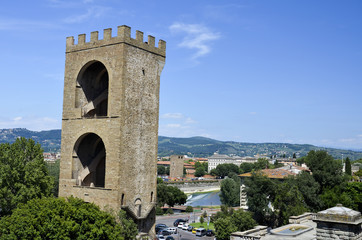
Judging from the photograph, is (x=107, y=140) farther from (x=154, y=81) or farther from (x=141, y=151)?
(x=154, y=81)

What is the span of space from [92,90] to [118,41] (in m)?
6.40

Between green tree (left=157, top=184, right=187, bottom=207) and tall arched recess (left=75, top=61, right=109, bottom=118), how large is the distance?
48.9m

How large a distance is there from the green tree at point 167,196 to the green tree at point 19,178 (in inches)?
1836

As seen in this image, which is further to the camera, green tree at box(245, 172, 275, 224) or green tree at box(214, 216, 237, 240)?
green tree at box(245, 172, 275, 224)

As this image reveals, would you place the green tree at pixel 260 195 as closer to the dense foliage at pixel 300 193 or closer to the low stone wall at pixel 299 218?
the dense foliage at pixel 300 193

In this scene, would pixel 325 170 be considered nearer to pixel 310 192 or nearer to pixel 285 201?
pixel 310 192

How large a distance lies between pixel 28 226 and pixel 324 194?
132 ft

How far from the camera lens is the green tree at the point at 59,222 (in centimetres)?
2545

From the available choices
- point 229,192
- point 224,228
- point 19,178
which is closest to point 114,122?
point 19,178

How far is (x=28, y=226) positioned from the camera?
1003 inches

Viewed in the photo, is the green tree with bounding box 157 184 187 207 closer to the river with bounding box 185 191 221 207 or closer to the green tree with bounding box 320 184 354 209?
the river with bounding box 185 191 221 207

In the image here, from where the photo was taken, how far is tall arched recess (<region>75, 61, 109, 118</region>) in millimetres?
35219

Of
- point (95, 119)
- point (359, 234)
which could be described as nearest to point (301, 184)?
point (95, 119)

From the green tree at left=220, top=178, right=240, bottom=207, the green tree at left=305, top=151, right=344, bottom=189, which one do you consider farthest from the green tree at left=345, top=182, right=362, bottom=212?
the green tree at left=220, top=178, right=240, bottom=207
